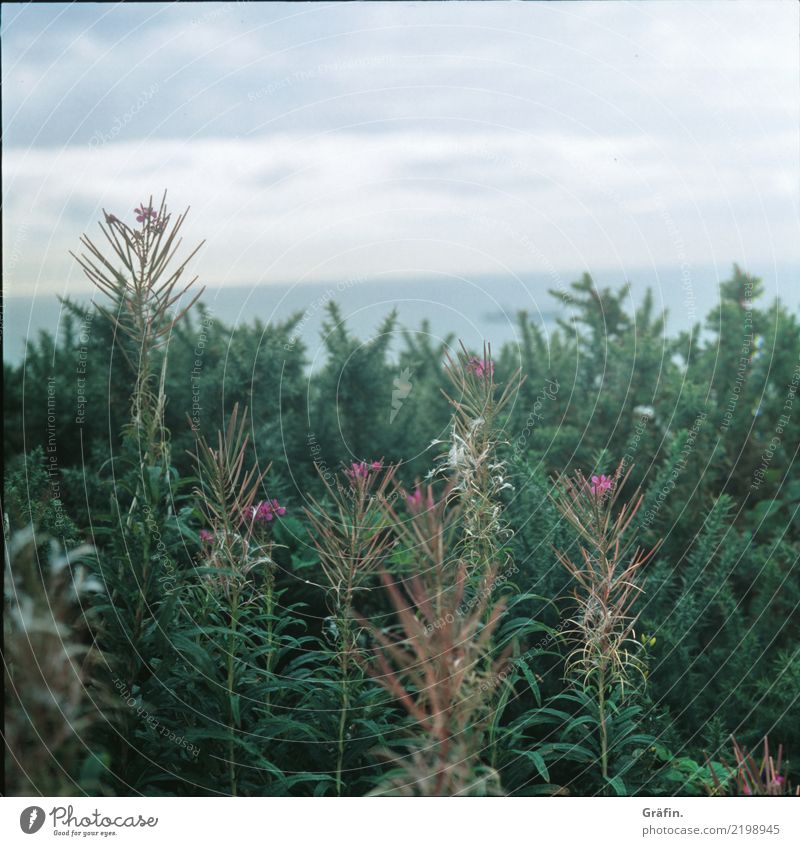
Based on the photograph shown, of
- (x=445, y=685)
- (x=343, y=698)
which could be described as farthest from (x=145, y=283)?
(x=445, y=685)

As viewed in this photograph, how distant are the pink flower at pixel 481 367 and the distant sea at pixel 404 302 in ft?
1.20

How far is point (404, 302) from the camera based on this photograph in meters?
2.92

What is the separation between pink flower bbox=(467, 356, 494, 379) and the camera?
246cm

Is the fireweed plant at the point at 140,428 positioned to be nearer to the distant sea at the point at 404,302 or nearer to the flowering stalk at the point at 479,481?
the distant sea at the point at 404,302

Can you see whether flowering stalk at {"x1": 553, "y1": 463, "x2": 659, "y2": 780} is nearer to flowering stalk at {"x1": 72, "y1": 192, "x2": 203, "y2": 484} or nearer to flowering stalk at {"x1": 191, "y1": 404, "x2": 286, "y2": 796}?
→ flowering stalk at {"x1": 191, "y1": 404, "x2": 286, "y2": 796}

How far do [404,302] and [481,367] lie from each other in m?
0.53

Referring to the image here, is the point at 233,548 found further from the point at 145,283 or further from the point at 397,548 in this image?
the point at 145,283

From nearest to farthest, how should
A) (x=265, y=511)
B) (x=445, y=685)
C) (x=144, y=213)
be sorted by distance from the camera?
(x=445, y=685) → (x=265, y=511) → (x=144, y=213)

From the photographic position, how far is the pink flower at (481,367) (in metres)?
2.46

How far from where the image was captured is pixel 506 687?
7.39ft

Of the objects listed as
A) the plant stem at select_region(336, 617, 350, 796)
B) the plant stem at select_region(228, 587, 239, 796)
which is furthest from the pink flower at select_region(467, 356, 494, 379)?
the plant stem at select_region(228, 587, 239, 796)

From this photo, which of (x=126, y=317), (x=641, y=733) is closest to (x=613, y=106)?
(x=126, y=317)

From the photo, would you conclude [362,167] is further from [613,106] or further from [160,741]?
[160,741]

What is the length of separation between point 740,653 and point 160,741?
181cm
